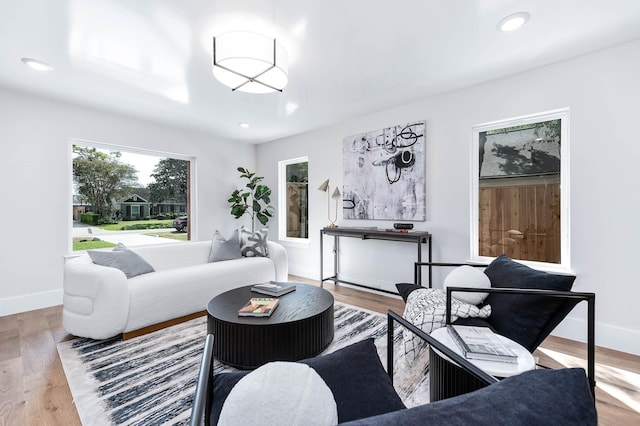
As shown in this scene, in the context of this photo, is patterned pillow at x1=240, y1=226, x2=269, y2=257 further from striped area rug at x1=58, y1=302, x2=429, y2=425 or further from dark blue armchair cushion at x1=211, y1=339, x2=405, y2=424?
dark blue armchair cushion at x1=211, y1=339, x2=405, y2=424

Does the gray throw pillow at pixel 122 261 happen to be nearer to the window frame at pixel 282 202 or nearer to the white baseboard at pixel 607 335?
the window frame at pixel 282 202

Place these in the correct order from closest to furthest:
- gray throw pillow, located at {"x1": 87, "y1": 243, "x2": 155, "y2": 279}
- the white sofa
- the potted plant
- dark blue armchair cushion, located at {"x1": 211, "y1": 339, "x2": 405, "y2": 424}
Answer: dark blue armchair cushion, located at {"x1": 211, "y1": 339, "x2": 405, "y2": 424} → the white sofa → gray throw pillow, located at {"x1": 87, "y1": 243, "x2": 155, "y2": 279} → the potted plant

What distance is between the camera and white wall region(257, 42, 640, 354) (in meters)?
2.28

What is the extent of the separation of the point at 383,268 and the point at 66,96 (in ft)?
13.8

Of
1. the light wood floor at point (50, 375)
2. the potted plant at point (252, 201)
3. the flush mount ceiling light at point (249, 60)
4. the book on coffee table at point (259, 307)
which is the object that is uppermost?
the flush mount ceiling light at point (249, 60)

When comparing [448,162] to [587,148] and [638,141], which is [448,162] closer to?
[587,148]

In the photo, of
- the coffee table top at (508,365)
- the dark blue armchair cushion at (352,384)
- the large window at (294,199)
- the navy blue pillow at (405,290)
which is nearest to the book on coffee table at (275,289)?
the navy blue pillow at (405,290)

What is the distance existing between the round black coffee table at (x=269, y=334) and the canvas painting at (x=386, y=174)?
1840mm

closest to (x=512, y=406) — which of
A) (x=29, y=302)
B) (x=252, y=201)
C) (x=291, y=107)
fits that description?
(x=291, y=107)

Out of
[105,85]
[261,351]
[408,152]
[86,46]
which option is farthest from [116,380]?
[408,152]

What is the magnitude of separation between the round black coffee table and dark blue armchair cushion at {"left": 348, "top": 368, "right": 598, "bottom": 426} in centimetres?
157

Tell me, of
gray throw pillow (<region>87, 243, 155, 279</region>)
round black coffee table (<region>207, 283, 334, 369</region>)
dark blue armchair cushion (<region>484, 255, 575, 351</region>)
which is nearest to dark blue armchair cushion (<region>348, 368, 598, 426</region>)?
dark blue armchair cushion (<region>484, 255, 575, 351</region>)

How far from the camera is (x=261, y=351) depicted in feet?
6.29

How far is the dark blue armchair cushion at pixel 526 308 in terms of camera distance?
5.21ft
